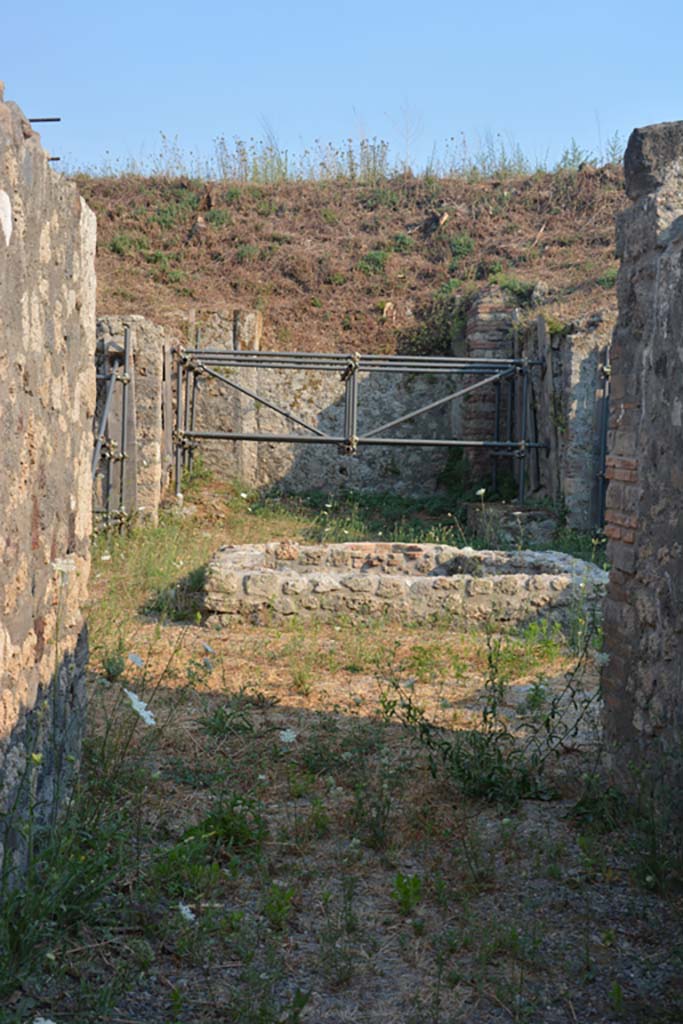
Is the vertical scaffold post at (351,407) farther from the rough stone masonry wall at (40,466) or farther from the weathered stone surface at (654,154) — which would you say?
the rough stone masonry wall at (40,466)

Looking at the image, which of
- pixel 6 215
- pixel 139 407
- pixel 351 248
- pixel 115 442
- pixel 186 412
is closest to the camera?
pixel 6 215

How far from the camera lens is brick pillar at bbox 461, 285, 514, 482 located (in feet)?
45.9

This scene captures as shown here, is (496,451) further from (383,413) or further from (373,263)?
(373,263)

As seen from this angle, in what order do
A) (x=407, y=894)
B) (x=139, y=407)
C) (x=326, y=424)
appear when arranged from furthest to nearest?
1. (x=326, y=424)
2. (x=139, y=407)
3. (x=407, y=894)

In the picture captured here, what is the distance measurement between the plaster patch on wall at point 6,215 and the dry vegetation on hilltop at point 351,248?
12.2 metres

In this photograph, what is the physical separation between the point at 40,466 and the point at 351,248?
618 inches

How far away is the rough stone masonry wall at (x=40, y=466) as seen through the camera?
2859 millimetres

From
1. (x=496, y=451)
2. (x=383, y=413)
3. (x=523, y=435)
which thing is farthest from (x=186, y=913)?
(x=383, y=413)

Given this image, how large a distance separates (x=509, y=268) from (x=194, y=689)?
13376mm

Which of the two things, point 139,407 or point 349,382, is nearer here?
point 139,407

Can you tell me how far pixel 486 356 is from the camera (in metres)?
14.1

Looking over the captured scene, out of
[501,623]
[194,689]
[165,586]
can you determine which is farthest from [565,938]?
[165,586]

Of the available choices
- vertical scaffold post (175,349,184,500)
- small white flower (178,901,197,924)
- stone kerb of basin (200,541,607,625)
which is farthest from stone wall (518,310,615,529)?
small white flower (178,901,197,924)

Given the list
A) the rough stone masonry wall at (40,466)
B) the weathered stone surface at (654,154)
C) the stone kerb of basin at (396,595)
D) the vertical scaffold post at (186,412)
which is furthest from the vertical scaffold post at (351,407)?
the rough stone masonry wall at (40,466)
